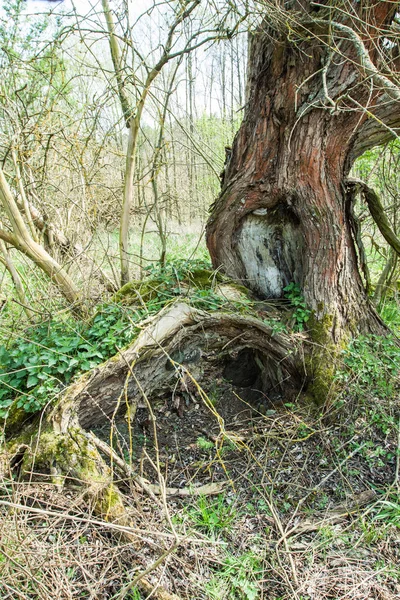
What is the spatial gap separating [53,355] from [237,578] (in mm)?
1937

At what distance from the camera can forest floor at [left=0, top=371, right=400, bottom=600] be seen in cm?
206

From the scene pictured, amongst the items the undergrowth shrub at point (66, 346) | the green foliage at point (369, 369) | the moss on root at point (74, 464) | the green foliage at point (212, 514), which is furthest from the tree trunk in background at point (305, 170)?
the moss on root at point (74, 464)

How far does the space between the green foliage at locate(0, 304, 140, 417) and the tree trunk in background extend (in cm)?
142

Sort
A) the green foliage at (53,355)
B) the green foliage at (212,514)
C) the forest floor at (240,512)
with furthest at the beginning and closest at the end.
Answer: the green foliage at (53,355), the green foliage at (212,514), the forest floor at (240,512)

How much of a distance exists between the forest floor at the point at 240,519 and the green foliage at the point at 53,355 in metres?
0.62

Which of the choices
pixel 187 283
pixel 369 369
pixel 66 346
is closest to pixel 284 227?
pixel 187 283

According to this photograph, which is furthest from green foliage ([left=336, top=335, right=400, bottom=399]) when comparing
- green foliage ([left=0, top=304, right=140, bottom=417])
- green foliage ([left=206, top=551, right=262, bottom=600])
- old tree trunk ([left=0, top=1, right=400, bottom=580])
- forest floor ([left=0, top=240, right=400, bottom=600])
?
green foliage ([left=0, top=304, right=140, bottom=417])

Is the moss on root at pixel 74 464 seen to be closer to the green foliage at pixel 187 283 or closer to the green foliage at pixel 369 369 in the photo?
the green foliage at pixel 187 283

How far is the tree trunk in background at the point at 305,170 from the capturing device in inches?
117

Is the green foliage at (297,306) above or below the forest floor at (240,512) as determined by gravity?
above

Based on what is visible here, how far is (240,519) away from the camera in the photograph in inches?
104

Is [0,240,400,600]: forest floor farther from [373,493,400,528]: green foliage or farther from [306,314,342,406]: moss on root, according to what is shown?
[306,314,342,406]: moss on root

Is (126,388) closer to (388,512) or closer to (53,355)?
(53,355)

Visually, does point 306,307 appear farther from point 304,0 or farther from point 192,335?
point 304,0
